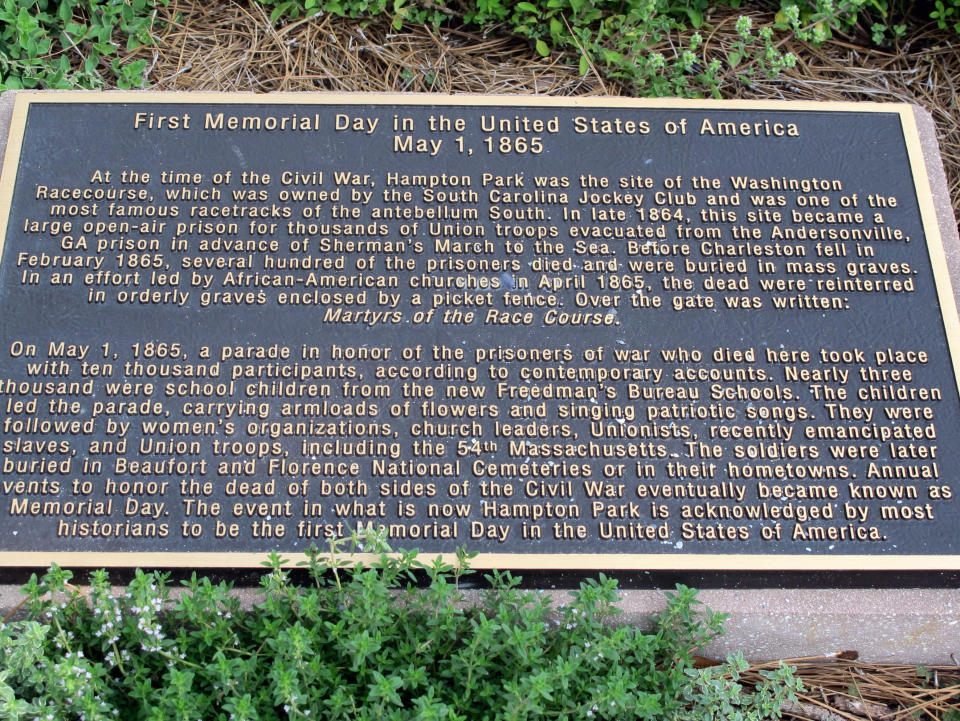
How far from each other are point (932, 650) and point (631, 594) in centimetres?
139

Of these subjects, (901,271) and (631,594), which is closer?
(631,594)

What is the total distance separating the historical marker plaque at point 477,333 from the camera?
10.9 ft

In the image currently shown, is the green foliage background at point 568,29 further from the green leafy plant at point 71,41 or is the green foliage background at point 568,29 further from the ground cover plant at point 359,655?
the ground cover plant at point 359,655

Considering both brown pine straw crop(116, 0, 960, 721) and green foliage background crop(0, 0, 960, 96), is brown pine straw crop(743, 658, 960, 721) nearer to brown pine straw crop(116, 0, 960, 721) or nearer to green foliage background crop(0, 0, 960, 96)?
brown pine straw crop(116, 0, 960, 721)

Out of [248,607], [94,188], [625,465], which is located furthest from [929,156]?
[94,188]

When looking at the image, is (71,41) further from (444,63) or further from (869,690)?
(869,690)

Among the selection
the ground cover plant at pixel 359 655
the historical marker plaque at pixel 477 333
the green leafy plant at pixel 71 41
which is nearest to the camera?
the ground cover plant at pixel 359 655

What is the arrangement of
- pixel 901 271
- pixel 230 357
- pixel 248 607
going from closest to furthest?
1. pixel 248 607
2. pixel 230 357
3. pixel 901 271

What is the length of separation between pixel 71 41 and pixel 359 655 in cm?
429

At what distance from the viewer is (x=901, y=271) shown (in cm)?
384

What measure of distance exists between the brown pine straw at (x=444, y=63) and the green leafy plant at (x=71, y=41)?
0.15 m

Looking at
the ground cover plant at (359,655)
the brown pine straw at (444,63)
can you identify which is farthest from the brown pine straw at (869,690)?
the brown pine straw at (444,63)

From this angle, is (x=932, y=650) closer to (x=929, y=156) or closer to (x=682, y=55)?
(x=929, y=156)

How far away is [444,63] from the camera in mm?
5031
